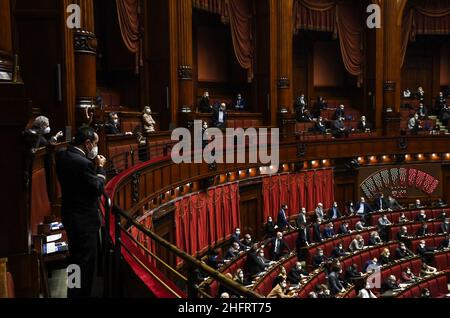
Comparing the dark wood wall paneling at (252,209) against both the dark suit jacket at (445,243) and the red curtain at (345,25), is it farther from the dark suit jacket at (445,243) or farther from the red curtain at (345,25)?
the red curtain at (345,25)

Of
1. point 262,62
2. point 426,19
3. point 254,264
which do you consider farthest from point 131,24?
point 426,19

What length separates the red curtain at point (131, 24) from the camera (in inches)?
421

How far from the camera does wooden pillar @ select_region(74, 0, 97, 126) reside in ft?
24.1

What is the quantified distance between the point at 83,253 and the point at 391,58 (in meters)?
17.3

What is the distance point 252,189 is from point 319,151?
2854mm

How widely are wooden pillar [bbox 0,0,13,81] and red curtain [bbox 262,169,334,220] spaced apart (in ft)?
35.9

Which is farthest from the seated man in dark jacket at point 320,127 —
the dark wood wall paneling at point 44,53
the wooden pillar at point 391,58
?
the dark wood wall paneling at point 44,53

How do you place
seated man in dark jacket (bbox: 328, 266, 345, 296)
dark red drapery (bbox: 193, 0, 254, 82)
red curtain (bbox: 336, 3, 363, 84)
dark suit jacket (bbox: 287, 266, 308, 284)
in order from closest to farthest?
seated man in dark jacket (bbox: 328, 266, 345, 296), dark suit jacket (bbox: 287, 266, 308, 284), dark red drapery (bbox: 193, 0, 254, 82), red curtain (bbox: 336, 3, 363, 84)

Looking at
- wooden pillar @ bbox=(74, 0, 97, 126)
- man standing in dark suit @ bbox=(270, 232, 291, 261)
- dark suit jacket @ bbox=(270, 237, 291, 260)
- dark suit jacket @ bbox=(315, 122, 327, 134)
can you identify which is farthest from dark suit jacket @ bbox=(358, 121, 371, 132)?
wooden pillar @ bbox=(74, 0, 97, 126)

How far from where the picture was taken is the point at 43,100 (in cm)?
715

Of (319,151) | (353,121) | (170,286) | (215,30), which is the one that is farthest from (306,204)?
(170,286)

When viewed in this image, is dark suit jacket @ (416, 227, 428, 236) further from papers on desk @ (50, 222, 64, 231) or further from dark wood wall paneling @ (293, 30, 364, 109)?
papers on desk @ (50, 222, 64, 231)

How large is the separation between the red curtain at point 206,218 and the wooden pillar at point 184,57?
7.25 ft
